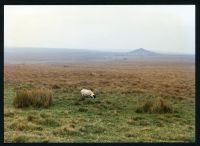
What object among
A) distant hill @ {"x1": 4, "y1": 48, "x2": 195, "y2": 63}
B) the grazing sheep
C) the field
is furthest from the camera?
the grazing sheep

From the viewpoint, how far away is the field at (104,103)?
15.0 feet

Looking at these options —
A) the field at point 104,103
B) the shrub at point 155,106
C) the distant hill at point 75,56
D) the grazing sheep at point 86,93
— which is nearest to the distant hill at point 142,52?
the distant hill at point 75,56

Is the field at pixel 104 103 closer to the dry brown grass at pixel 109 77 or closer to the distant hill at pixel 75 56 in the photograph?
Answer: the dry brown grass at pixel 109 77

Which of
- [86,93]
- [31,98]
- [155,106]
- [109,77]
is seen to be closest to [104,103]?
[86,93]

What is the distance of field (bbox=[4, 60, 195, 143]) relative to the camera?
4.57 meters

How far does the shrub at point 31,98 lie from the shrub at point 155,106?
3.90 ft

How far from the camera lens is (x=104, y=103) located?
5762 millimetres

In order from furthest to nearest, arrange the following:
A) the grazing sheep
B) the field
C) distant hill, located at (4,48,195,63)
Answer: the grazing sheep, distant hill, located at (4,48,195,63), the field

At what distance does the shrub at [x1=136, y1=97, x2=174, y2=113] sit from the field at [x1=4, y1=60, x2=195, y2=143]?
0.07 metres

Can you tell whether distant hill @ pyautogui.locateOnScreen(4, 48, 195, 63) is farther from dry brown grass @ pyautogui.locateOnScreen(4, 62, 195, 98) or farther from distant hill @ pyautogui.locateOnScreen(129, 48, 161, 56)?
dry brown grass @ pyautogui.locateOnScreen(4, 62, 195, 98)

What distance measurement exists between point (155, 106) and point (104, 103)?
729 millimetres

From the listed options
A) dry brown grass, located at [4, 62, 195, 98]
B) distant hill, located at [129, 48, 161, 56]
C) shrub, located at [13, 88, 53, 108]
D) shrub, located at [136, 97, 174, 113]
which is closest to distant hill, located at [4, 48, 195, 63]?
distant hill, located at [129, 48, 161, 56]

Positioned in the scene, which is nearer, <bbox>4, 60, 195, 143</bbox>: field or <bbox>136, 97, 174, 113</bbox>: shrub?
<bbox>4, 60, 195, 143</bbox>: field
